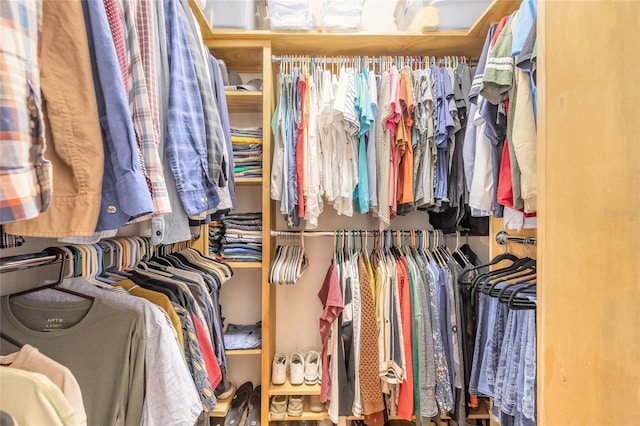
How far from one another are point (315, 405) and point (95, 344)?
125 centimetres

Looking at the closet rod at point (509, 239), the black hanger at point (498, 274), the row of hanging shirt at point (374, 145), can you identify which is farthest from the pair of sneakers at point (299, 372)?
the closet rod at point (509, 239)

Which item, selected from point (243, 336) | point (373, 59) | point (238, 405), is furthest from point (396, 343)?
point (373, 59)

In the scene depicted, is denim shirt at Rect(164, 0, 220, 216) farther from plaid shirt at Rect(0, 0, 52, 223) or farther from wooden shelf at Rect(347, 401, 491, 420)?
wooden shelf at Rect(347, 401, 491, 420)

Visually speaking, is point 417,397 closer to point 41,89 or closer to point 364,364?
point 364,364

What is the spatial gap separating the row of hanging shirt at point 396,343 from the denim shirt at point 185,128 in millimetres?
893

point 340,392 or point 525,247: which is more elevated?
point 525,247

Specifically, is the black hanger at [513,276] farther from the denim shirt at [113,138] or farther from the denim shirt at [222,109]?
the denim shirt at [113,138]

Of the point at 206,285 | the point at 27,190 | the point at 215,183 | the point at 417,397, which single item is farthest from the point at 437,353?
the point at 27,190

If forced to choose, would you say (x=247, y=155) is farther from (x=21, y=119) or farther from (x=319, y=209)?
(x=21, y=119)

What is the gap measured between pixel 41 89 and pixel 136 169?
18 cm

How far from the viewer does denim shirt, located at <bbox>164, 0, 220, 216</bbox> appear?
78 centimetres

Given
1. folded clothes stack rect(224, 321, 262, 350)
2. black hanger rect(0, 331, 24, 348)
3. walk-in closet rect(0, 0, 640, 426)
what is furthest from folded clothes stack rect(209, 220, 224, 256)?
black hanger rect(0, 331, 24, 348)

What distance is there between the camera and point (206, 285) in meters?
1.27

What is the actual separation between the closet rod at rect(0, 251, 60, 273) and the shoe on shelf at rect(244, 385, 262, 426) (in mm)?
1326
